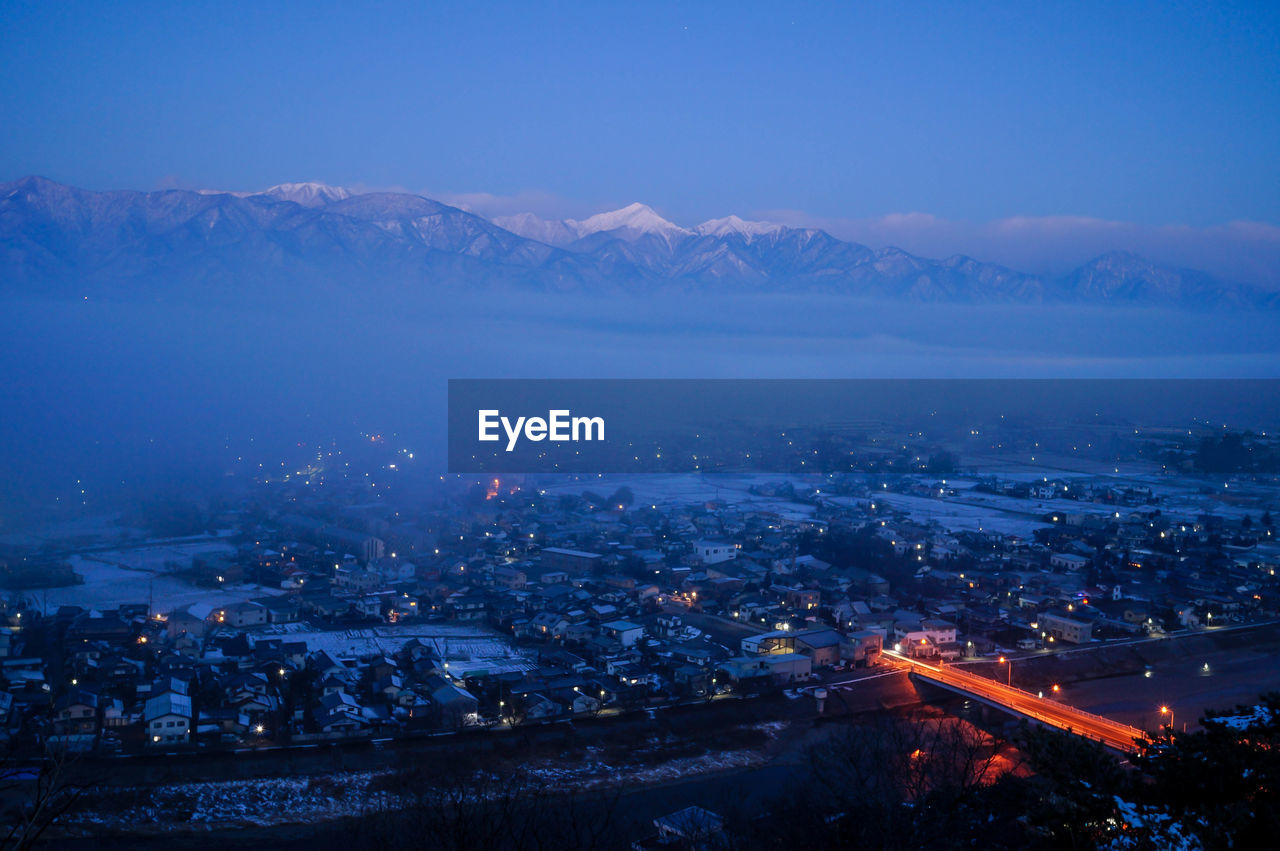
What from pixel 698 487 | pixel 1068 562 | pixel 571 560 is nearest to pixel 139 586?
pixel 571 560

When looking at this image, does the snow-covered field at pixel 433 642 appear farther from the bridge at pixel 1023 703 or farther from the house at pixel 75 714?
the bridge at pixel 1023 703

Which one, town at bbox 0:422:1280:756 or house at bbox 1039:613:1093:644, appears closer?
town at bbox 0:422:1280:756

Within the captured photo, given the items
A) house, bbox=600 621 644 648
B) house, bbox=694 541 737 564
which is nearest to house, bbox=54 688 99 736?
house, bbox=600 621 644 648

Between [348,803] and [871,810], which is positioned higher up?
[871,810]

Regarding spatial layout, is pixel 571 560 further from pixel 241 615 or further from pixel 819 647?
pixel 819 647

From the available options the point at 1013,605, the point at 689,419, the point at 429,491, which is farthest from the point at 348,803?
the point at 689,419

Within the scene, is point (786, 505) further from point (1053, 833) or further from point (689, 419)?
point (1053, 833)

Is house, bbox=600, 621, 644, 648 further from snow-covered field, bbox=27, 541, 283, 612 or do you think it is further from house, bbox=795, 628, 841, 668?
snow-covered field, bbox=27, 541, 283, 612
